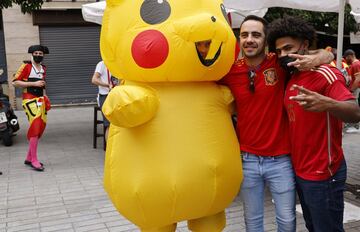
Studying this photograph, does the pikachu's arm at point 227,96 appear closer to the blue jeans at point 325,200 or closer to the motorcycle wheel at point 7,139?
the blue jeans at point 325,200

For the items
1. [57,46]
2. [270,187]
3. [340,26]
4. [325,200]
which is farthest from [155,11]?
[57,46]

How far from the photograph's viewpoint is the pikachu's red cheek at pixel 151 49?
233 centimetres

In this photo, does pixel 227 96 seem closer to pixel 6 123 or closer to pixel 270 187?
pixel 270 187

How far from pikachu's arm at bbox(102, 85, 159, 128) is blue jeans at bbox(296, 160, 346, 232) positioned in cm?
105

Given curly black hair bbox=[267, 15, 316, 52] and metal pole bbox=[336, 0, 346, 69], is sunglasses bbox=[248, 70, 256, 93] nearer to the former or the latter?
curly black hair bbox=[267, 15, 316, 52]

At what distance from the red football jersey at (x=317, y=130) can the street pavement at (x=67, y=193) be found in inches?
65.9

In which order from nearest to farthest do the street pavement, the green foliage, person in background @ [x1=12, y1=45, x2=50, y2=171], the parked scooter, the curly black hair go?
the curly black hair, the street pavement, person in background @ [x1=12, y1=45, x2=50, y2=171], the parked scooter, the green foliage

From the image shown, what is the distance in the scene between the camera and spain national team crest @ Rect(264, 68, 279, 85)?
257 cm

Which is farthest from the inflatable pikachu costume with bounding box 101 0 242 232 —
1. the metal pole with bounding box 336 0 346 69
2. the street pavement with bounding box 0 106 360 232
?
the metal pole with bounding box 336 0 346 69

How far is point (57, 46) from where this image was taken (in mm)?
15008

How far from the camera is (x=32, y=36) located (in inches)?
571

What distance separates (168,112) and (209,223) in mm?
875

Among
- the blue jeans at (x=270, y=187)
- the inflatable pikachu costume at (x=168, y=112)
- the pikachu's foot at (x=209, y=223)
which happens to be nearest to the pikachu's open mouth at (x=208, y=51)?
the inflatable pikachu costume at (x=168, y=112)

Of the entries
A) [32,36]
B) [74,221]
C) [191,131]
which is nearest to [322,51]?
[191,131]
